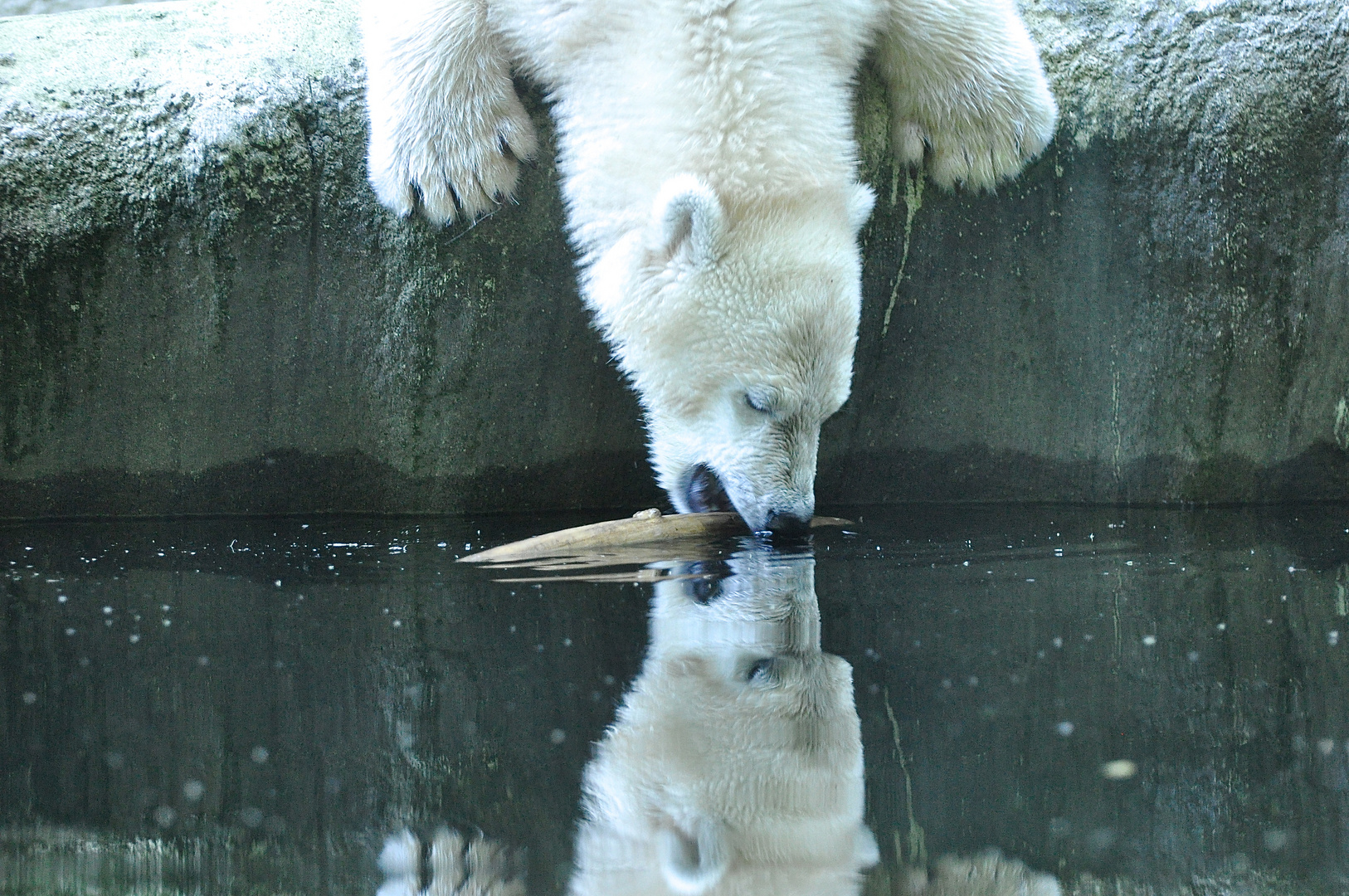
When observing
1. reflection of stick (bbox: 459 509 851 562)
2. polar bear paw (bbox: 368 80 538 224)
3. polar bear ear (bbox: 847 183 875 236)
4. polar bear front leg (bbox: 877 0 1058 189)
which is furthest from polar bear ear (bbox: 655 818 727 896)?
polar bear front leg (bbox: 877 0 1058 189)

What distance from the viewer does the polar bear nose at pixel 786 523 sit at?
2.51m

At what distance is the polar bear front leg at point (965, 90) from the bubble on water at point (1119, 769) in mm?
2038

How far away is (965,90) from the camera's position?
9.29 feet

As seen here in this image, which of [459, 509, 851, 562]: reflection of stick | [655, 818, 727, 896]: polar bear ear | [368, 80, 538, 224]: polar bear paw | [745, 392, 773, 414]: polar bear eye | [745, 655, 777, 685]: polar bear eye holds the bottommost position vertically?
[655, 818, 727, 896]: polar bear ear

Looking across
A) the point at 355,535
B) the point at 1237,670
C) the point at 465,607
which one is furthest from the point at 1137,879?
the point at 355,535

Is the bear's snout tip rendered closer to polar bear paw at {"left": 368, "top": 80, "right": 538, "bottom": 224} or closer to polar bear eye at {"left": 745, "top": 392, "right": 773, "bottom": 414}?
polar bear eye at {"left": 745, "top": 392, "right": 773, "bottom": 414}

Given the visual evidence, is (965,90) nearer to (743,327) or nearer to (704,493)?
(743,327)

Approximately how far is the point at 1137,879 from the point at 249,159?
8.56ft

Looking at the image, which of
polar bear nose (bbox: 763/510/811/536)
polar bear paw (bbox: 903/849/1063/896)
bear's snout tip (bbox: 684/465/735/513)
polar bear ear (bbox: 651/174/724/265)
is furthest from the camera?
bear's snout tip (bbox: 684/465/735/513)

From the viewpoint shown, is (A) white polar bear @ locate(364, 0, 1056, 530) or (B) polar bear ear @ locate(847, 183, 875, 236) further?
(B) polar bear ear @ locate(847, 183, 875, 236)

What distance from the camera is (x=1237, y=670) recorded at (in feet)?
5.05

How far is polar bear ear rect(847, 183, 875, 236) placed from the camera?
2584mm

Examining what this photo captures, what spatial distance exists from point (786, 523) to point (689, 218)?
0.69m

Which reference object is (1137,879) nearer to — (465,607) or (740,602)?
(740,602)
